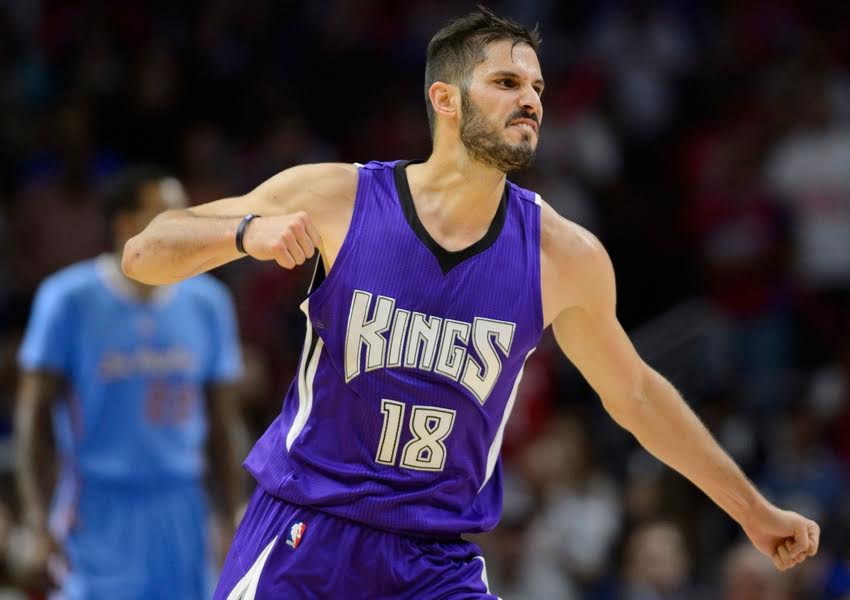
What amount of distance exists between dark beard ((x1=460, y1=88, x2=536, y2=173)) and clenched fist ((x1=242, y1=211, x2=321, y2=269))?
2.47 feet

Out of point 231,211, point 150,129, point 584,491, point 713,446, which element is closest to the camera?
point 231,211

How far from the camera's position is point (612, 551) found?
9172mm

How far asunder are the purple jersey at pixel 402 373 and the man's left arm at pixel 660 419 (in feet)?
0.83

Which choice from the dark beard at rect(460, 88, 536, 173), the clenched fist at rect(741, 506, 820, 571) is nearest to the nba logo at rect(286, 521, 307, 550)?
the dark beard at rect(460, 88, 536, 173)

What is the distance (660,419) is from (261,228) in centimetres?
161

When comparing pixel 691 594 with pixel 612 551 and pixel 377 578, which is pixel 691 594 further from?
pixel 377 578

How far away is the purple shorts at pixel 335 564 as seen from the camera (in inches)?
175

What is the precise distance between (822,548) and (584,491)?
159 cm

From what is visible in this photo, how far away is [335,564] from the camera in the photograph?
14.6ft

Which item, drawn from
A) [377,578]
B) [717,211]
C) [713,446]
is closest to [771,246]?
[717,211]

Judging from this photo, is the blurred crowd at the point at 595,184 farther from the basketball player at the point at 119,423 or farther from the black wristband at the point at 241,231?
the black wristband at the point at 241,231

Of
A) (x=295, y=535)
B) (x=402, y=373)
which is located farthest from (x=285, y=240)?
(x=295, y=535)

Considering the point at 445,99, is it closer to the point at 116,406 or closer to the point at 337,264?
the point at 337,264

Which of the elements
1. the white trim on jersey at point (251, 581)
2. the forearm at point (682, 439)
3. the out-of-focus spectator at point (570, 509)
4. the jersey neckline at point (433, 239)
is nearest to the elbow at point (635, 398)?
the forearm at point (682, 439)
